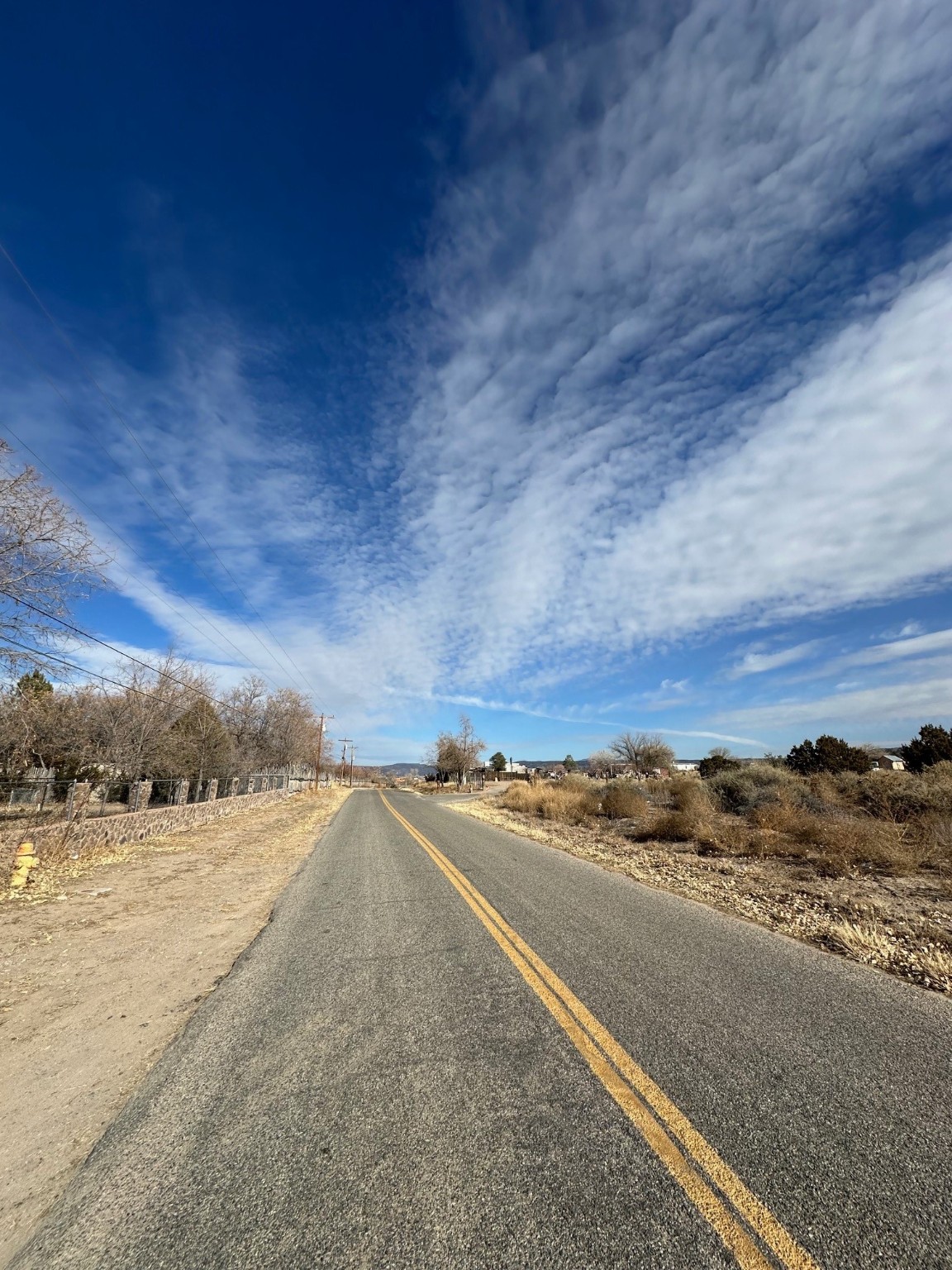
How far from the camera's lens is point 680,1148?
2438 mm

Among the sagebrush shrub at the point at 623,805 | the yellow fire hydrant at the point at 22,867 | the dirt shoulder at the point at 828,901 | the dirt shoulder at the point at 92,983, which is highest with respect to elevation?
the sagebrush shrub at the point at 623,805

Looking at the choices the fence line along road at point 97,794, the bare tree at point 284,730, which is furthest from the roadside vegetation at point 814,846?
the bare tree at point 284,730

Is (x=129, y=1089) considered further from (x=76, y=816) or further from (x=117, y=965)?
(x=76, y=816)

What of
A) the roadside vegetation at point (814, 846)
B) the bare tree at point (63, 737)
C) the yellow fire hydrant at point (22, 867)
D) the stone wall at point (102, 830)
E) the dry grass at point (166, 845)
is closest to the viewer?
the roadside vegetation at point (814, 846)

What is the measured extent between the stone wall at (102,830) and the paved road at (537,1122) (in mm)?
7690

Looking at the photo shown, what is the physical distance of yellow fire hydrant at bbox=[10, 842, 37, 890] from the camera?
27.1 feet

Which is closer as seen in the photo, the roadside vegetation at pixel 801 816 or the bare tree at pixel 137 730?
the roadside vegetation at pixel 801 816

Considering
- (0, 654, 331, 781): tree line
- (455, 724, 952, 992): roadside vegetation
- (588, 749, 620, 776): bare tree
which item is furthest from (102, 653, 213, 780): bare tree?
(588, 749, 620, 776): bare tree

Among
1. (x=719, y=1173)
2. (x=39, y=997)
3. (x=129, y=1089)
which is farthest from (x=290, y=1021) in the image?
(x=719, y=1173)

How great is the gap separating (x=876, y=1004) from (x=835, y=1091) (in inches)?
60.2

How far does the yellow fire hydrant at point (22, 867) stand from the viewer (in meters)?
8.26

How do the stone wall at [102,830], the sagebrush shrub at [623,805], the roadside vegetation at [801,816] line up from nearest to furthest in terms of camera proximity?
the roadside vegetation at [801,816], the stone wall at [102,830], the sagebrush shrub at [623,805]

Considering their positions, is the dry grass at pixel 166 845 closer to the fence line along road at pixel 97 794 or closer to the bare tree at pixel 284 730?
the fence line along road at pixel 97 794

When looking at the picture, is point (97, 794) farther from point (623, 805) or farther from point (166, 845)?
point (623, 805)
